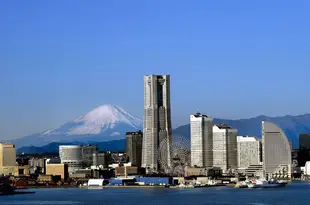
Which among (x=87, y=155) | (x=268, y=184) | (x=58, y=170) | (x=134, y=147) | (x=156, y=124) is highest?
(x=156, y=124)

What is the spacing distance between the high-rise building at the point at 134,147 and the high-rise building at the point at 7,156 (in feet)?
73.0

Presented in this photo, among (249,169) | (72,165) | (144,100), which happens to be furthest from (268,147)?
(72,165)

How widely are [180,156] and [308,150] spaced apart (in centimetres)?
4007

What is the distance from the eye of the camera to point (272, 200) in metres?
66.4

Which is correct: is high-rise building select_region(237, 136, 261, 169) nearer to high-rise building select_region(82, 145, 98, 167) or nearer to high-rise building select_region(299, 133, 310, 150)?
high-rise building select_region(82, 145, 98, 167)

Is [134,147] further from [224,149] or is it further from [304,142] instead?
[304,142]

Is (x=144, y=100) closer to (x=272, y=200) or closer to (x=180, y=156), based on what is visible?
(x=180, y=156)

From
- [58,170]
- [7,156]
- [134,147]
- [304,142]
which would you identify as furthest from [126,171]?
[304,142]

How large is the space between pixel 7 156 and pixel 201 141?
31.6 metres

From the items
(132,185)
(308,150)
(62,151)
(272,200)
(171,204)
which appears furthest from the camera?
(308,150)

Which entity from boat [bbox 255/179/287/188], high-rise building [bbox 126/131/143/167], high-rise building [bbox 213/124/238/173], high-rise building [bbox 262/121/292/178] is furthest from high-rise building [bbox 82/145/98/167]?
boat [bbox 255/179/287/188]

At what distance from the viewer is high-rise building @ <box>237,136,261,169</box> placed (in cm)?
14260

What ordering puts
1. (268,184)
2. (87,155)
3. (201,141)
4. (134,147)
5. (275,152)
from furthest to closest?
(87,155)
(134,147)
(201,141)
(275,152)
(268,184)

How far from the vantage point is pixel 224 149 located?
14375 centimetres
